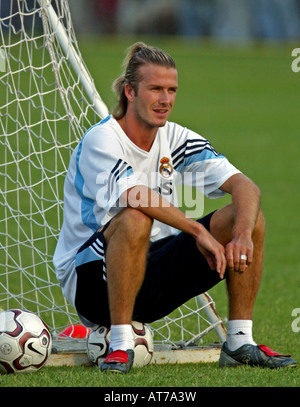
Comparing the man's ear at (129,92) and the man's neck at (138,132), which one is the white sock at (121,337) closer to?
the man's neck at (138,132)

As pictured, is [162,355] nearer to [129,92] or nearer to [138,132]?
[138,132]

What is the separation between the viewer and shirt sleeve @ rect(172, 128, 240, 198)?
4.99 metres

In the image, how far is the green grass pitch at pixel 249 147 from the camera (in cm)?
434

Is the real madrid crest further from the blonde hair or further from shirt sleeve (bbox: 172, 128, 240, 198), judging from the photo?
the blonde hair

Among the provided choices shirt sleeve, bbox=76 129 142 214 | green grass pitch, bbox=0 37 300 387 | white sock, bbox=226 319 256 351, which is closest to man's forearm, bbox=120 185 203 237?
shirt sleeve, bbox=76 129 142 214

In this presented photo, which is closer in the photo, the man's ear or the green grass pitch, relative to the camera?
the green grass pitch

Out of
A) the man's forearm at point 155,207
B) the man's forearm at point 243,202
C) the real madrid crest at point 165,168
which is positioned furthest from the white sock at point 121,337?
the real madrid crest at point 165,168

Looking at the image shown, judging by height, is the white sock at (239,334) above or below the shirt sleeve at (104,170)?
below

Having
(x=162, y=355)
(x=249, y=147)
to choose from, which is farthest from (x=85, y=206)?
(x=249, y=147)

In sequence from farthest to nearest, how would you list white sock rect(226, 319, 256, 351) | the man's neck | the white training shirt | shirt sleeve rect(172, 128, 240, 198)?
shirt sleeve rect(172, 128, 240, 198) < the man's neck < white sock rect(226, 319, 256, 351) < the white training shirt

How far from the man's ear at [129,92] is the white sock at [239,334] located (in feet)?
4.36

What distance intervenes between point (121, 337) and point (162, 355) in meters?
0.51

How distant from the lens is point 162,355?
4.89 m

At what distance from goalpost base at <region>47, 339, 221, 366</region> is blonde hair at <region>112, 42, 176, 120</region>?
1320 millimetres
